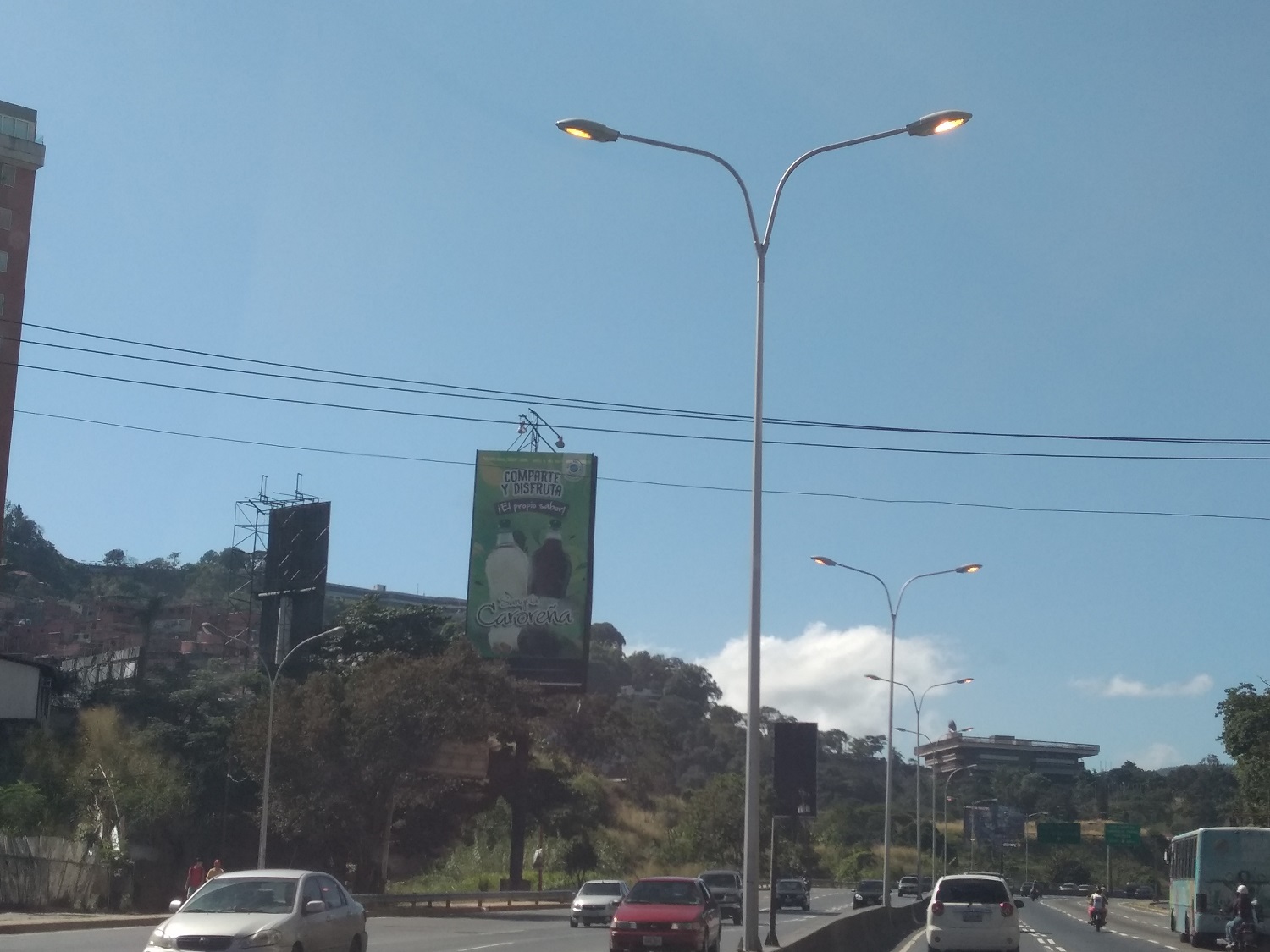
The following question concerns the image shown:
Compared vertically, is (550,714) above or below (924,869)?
above

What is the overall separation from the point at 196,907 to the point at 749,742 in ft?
23.7

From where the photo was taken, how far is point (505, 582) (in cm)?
5728

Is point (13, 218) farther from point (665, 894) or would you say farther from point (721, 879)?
point (665, 894)

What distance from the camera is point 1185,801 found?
13675 cm

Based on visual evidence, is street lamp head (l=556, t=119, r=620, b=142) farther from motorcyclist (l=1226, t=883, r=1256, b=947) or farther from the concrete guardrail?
the concrete guardrail

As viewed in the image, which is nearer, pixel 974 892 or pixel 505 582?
pixel 974 892

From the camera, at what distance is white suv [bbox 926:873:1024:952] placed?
990 inches

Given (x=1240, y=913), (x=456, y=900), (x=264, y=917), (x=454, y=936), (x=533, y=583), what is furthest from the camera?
(x=533, y=583)

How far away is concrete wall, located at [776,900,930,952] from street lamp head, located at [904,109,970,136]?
36.2 feet

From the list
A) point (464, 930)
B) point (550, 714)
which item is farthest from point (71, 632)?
point (464, 930)

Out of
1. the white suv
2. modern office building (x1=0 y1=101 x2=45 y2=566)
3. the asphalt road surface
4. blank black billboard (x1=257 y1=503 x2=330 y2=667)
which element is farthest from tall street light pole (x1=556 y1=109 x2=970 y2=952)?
modern office building (x1=0 y1=101 x2=45 y2=566)

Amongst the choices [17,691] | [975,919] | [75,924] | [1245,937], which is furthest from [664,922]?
[17,691]

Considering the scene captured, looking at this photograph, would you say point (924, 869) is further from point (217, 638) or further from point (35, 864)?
point (35, 864)

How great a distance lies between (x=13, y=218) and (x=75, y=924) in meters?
48.8
